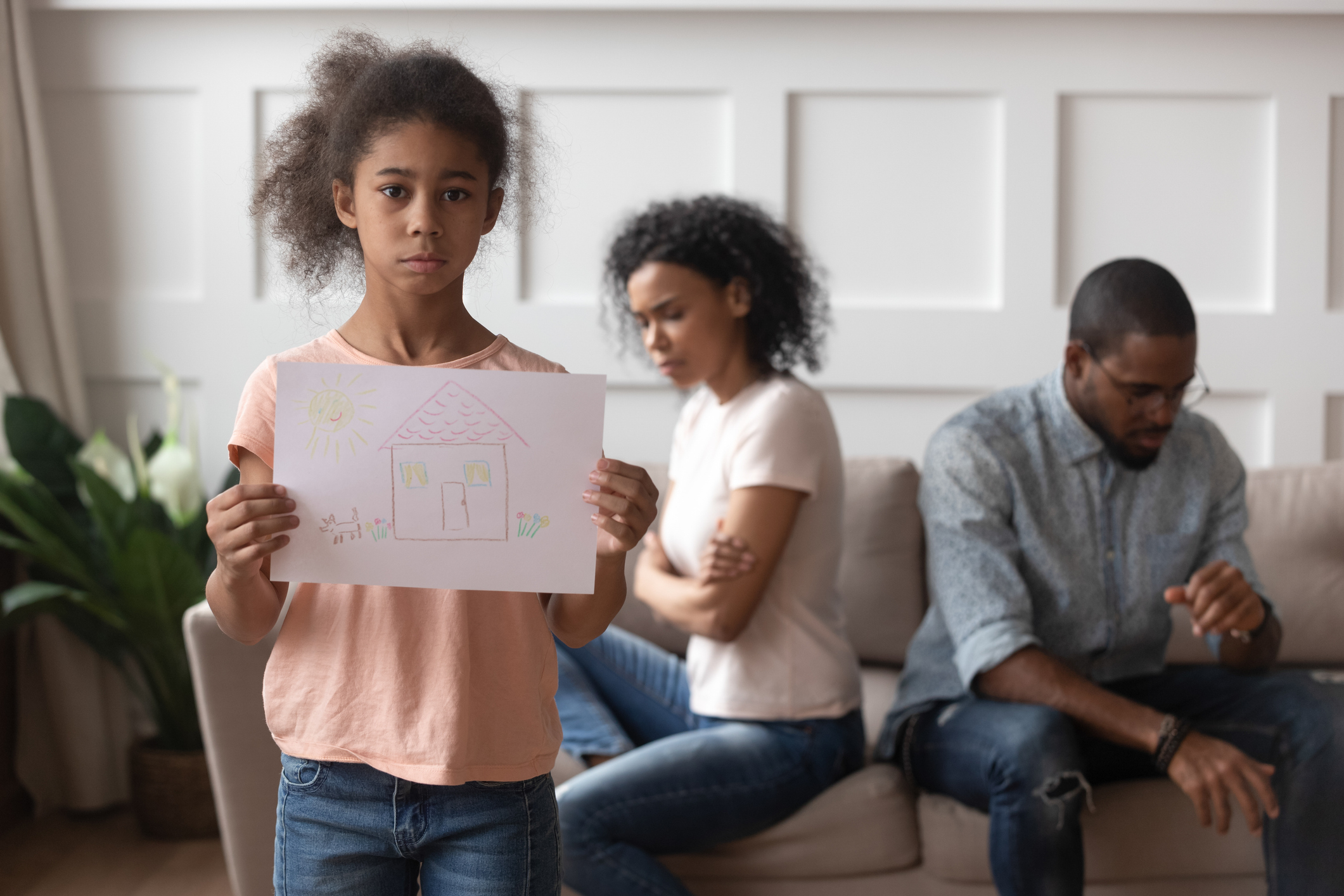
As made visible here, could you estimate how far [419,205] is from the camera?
0.78m

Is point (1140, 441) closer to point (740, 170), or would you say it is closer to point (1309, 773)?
point (1309, 773)

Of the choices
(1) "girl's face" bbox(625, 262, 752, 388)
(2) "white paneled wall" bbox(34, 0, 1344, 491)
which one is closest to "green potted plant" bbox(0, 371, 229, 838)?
(2) "white paneled wall" bbox(34, 0, 1344, 491)

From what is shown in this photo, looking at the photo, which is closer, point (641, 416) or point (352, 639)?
point (352, 639)

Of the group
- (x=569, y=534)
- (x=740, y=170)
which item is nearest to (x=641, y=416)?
(x=740, y=170)

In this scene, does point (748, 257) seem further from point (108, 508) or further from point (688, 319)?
point (108, 508)

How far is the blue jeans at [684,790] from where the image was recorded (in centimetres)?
133

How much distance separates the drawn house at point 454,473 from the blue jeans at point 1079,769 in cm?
86

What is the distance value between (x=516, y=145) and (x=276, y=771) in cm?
94

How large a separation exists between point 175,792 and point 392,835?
160 centimetres

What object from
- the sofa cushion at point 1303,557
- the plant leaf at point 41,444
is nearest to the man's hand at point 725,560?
the sofa cushion at point 1303,557

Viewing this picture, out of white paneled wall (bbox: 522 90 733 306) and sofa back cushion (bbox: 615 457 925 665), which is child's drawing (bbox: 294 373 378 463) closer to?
sofa back cushion (bbox: 615 457 925 665)

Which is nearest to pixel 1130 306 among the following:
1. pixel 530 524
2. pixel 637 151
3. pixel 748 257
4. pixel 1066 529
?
pixel 1066 529

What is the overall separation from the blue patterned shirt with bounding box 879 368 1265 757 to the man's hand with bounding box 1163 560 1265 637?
154 millimetres

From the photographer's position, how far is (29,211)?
7.57ft
